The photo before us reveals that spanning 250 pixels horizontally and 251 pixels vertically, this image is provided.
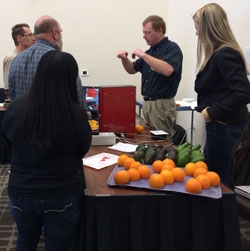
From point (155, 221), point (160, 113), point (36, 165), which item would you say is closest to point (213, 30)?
point (160, 113)

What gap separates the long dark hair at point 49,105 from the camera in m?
1.14

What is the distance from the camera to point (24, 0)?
4.68 m

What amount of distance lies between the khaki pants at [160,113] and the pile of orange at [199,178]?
1.21 metres

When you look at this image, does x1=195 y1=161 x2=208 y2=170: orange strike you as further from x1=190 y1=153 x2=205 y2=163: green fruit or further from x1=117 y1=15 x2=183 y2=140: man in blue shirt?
x1=117 y1=15 x2=183 y2=140: man in blue shirt

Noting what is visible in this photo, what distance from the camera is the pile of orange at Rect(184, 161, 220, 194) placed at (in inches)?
50.2

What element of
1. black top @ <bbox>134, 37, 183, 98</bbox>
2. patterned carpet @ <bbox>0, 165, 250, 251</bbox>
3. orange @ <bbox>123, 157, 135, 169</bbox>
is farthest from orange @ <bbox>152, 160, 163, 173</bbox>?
black top @ <bbox>134, 37, 183, 98</bbox>

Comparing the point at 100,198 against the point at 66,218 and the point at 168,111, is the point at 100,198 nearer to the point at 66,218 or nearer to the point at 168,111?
the point at 66,218

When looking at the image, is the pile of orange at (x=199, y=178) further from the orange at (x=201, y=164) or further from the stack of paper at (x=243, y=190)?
the stack of paper at (x=243, y=190)

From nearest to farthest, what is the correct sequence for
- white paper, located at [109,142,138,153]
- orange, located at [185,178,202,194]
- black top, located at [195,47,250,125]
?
orange, located at [185,178,202,194] → black top, located at [195,47,250,125] → white paper, located at [109,142,138,153]

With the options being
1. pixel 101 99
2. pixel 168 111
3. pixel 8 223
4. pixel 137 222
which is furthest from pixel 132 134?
pixel 8 223

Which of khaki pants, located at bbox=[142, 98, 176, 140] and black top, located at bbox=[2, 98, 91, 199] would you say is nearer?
black top, located at bbox=[2, 98, 91, 199]

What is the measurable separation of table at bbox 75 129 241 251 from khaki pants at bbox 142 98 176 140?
4.46 ft

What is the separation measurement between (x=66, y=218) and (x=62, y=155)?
0.82 ft

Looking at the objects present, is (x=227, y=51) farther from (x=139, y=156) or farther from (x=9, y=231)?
(x=9, y=231)
